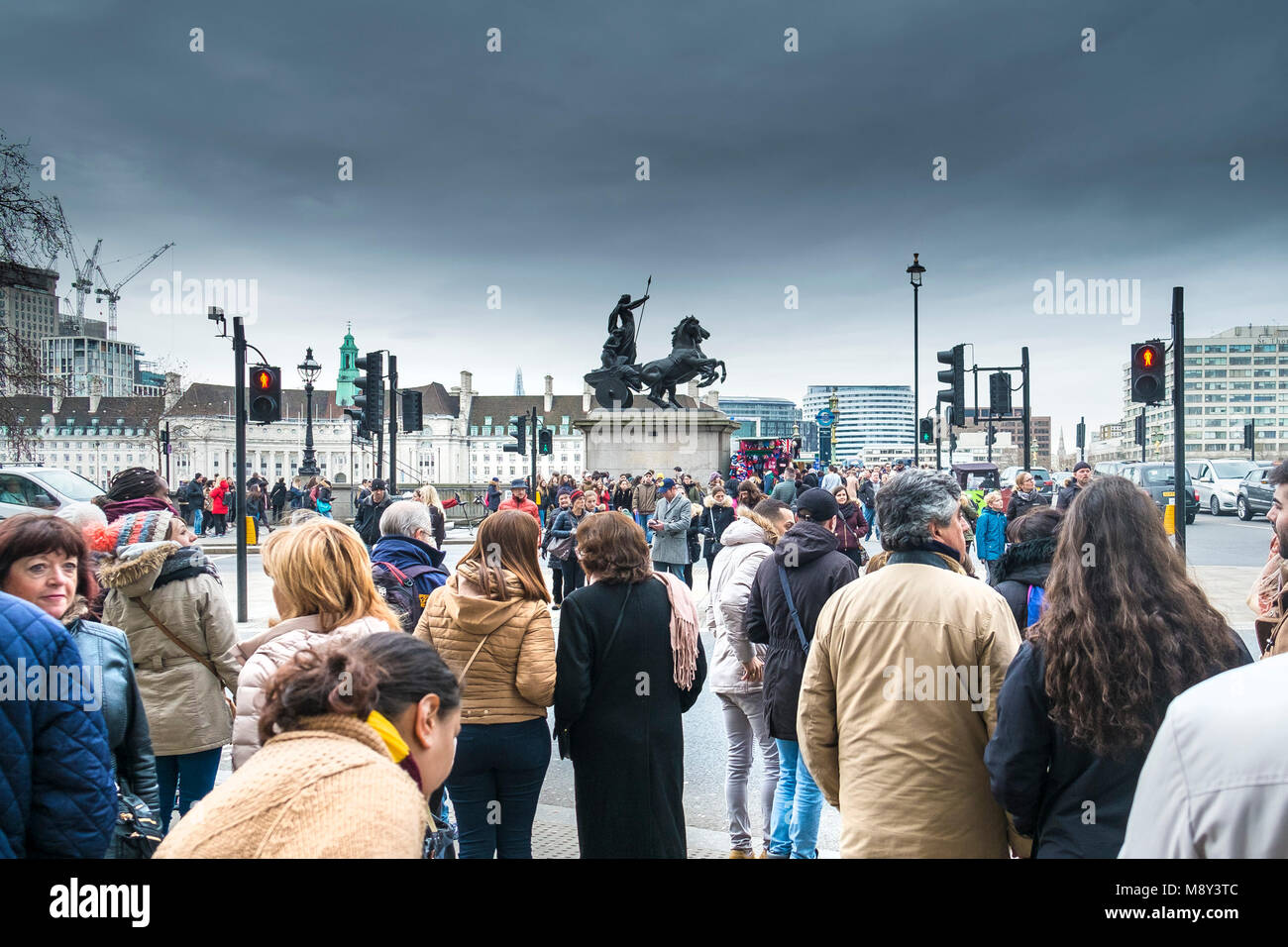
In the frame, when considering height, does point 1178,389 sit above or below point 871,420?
below

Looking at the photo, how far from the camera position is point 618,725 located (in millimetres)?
3730

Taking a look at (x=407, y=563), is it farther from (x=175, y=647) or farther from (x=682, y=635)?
(x=682, y=635)

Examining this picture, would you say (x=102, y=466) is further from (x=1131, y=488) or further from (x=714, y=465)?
(x=1131, y=488)

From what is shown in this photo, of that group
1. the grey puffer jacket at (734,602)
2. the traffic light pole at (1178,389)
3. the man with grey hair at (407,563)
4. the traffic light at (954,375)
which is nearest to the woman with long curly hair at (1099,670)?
the grey puffer jacket at (734,602)

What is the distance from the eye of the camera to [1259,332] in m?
116

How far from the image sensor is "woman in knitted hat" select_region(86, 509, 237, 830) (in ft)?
13.0

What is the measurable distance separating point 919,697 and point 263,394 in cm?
1117

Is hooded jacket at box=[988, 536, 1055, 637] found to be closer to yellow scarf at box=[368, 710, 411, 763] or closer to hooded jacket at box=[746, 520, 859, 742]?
hooded jacket at box=[746, 520, 859, 742]

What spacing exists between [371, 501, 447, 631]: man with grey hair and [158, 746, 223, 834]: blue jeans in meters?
1.10

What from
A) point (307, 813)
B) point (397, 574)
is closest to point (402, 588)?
point (397, 574)

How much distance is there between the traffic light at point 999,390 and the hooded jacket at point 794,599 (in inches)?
689

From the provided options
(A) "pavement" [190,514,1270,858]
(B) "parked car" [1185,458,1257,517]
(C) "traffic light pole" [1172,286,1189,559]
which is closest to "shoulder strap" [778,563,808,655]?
(A) "pavement" [190,514,1270,858]

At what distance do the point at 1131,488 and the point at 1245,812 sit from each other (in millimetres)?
1607
